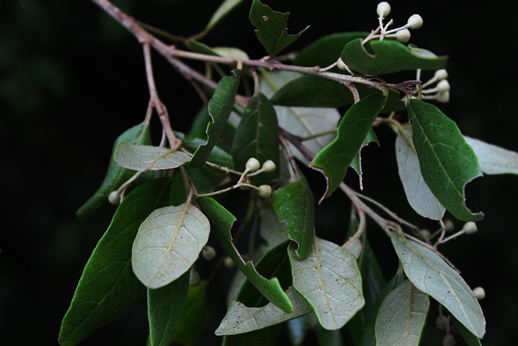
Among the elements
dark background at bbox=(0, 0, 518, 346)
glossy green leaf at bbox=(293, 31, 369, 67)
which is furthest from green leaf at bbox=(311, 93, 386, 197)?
dark background at bbox=(0, 0, 518, 346)

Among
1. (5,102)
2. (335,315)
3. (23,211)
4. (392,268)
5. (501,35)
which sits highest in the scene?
(335,315)

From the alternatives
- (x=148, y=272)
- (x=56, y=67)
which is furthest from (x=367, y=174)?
(x=148, y=272)

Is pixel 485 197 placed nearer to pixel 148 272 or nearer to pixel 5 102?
pixel 5 102

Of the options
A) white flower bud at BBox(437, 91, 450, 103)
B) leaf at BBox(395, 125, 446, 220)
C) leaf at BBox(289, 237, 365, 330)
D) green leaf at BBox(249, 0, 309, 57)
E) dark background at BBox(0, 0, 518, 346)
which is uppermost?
green leaf at BBox(249, 0, 309, 57)

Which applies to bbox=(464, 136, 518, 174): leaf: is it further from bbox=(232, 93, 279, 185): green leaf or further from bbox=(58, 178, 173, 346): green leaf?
bbox=(58, 178, 173, 346): green leaf

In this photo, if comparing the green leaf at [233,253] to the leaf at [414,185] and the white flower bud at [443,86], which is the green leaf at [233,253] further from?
the white flower bud at [443,86]
